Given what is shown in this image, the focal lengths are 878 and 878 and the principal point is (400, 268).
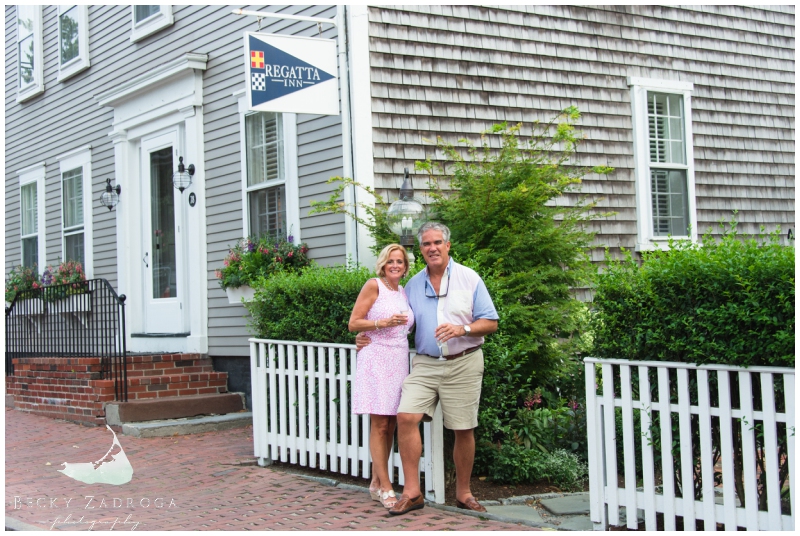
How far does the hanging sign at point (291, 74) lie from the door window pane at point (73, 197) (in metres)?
5.80

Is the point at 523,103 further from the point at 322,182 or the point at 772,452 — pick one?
the point at 772,452

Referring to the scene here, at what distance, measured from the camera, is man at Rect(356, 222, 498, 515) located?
525 cm

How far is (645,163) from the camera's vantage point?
10.1m

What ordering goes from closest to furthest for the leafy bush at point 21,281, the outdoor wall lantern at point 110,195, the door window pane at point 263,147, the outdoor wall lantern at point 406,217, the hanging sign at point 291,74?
1. the outdoor wall lantern at point 406,217
2. the hanging sign at point 291,74
3. the door window pane at point 263,147
4. the outdoor wall lantern at point 110,195
5. the leafy bush at point 21,281

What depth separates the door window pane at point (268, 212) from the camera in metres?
9.21

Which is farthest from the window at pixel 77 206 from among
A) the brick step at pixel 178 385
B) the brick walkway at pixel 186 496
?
the brick walkway at pixel 186 496

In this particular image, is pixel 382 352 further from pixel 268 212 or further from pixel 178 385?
pixel 178 385

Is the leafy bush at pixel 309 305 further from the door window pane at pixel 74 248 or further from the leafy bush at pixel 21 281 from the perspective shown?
the leafy bush at pixel 21 281

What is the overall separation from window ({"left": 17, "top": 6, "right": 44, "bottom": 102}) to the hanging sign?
7051 mm

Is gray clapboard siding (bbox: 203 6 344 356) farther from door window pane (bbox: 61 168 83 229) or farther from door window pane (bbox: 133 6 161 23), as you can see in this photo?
door window pane (bbox: 61 168 83 229)

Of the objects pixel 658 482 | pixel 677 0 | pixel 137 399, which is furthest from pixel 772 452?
pixel 677 0

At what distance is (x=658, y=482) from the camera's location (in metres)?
6.04

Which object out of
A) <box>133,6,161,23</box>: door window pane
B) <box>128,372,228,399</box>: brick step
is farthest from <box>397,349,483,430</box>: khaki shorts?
<box>133,6,161,23</box>: door window pane

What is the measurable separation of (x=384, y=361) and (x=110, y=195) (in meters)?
7.04
